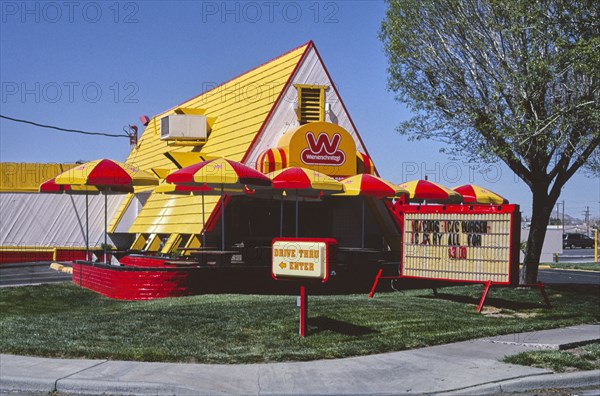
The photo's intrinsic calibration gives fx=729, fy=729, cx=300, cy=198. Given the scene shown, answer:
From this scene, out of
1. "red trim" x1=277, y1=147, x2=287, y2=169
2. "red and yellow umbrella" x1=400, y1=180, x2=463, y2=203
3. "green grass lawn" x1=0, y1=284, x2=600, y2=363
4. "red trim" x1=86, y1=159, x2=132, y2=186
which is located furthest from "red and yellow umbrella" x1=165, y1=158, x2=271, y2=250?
"red and yellow umbrella" x1=400, y1=180, x2=463, y2=203

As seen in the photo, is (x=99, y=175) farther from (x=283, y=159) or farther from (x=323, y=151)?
(x=323, y=151)

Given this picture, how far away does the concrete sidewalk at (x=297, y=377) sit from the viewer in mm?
8539

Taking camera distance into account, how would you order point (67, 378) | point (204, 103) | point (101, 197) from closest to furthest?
point (67, 378)
point (204, 103)
point (101, 197)

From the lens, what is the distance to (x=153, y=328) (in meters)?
12.1

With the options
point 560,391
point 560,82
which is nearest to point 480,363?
point 560,391

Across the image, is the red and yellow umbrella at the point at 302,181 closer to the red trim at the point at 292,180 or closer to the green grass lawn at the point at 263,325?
the red trim at the point at 292,180

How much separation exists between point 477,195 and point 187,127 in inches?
442

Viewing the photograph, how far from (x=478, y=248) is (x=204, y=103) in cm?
1823

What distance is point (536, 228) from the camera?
19375 millimetres

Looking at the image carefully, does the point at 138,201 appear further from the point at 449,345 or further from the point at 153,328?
the point at 449,345

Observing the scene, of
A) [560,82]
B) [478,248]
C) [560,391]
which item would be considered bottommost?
[560,391]

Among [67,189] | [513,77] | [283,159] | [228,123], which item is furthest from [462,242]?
[228,123]

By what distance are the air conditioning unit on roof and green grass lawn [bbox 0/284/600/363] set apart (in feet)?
37.3

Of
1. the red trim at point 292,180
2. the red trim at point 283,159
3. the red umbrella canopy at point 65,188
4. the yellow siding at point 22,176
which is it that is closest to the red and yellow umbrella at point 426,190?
the red trim at point 283,159
